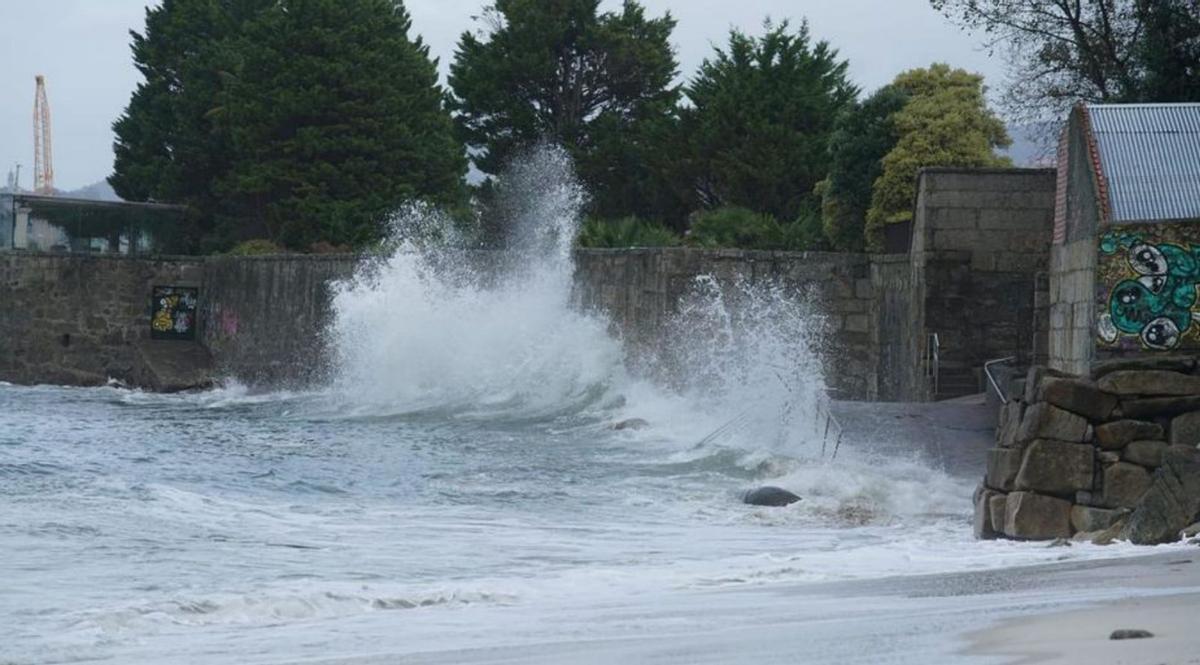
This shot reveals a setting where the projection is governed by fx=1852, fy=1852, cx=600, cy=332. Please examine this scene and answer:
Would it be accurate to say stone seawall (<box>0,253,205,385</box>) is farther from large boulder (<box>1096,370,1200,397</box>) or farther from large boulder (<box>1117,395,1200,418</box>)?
large boulder (<box>1117,395,1200,418</box>)

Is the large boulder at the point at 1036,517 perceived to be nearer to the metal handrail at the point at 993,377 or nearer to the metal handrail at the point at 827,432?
the metal handrail at the point at 993,377

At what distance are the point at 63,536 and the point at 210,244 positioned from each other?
33.6 m

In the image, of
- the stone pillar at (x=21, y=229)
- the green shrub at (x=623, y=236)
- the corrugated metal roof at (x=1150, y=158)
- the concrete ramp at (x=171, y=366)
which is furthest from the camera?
the stone pillar at (x=21, y=229)

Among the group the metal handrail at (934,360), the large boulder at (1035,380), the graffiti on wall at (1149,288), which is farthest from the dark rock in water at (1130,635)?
the metal handrail at (934,360)

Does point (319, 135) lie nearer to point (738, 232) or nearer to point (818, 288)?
point (738, 232)

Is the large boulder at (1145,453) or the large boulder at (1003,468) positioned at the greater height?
the large boulder at (1145,453)

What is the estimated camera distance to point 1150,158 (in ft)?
48.1

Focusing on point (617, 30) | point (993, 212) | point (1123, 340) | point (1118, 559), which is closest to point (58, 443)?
point (993, 212)

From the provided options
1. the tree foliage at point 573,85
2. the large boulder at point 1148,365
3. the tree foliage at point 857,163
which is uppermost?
the tree foliage at point 573,85

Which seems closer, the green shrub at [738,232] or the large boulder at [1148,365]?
the large boulder at [1148,365]

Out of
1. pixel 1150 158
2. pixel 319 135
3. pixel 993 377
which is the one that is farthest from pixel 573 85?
pixel 1150 158

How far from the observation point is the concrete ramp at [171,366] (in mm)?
39188

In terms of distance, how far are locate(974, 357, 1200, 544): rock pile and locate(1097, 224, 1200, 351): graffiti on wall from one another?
0.87m

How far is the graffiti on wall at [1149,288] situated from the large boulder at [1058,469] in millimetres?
1386
